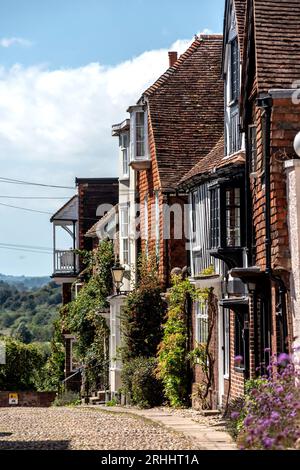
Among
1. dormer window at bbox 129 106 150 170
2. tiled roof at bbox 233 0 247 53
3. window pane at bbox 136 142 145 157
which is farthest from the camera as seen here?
window pane at bbox 136 142 145 157

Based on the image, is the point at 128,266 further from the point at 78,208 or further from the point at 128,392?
the point at 78,208

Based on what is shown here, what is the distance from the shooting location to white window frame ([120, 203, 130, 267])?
38844mm

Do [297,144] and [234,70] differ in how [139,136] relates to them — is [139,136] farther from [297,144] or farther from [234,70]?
[297,144]

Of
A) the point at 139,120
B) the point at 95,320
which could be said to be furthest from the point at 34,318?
the point at 139,120

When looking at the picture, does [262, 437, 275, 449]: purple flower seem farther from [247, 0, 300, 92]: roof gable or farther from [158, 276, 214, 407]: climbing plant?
[158, 276, 214, 407]: climbing plant

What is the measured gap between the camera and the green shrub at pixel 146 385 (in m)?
30.1

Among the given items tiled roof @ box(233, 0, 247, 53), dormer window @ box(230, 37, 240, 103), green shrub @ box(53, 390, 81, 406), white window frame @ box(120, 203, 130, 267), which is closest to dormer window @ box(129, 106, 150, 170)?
white window frame @ box(120, 203, 130, 267)

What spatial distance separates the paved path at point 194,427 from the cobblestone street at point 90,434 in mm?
231

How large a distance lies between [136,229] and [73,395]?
31.8 feet

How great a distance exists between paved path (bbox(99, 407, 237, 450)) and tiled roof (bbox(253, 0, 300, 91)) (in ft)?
20.8

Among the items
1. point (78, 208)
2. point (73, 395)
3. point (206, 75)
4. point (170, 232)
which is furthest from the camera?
point (78, 208)

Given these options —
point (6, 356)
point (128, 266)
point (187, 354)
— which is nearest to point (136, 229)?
point (128, 266)

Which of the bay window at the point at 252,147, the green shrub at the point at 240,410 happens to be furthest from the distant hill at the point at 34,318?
the green shrub at the point at 240,410

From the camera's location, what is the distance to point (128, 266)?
38.3 m
